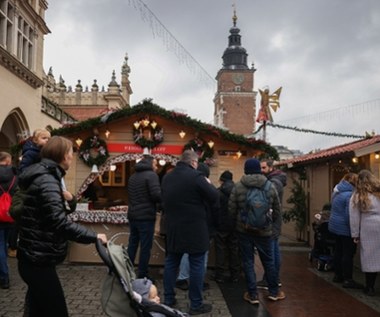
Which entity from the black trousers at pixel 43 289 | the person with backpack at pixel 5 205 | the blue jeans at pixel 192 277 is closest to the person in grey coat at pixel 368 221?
the blue jeans at pixel 192 277

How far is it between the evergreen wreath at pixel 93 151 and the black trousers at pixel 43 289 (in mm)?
5172

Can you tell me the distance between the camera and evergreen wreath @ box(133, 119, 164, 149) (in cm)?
798

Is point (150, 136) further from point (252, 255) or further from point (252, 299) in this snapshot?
point (252, 299)

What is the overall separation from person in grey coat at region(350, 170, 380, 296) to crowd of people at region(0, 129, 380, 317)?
13 mm

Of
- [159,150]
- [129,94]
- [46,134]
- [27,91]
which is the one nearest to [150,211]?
[46,134]

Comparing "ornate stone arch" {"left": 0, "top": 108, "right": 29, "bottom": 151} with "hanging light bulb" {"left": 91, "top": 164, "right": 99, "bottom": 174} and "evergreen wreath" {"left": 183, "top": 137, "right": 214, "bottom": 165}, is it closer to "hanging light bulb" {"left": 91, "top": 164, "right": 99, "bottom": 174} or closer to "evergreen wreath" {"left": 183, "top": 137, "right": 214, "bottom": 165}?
"hanging light bulb" {"left": 91, "top": 164, "right": 99, "bottom": 174}

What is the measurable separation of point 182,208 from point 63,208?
197 centimetres

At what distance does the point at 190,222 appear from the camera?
4.47 meters

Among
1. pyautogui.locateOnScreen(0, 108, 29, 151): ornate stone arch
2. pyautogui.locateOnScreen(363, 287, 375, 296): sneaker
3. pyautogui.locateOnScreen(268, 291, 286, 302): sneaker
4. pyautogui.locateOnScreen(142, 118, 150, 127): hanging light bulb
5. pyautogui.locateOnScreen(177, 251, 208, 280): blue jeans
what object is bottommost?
pyautogui.locateOnScreen(363, 287, 375, 296): sneaker

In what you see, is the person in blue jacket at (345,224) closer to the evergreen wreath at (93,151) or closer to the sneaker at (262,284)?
the sneaker at (262,284)

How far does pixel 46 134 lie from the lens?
4277mm

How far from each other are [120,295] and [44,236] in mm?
644

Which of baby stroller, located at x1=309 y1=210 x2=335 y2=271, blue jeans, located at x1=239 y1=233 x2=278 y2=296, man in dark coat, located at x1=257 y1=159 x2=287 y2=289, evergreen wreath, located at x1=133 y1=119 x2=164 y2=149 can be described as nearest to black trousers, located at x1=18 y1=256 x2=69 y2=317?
blue jeans, located at x1=239 y1=233 x2=278 y2=296

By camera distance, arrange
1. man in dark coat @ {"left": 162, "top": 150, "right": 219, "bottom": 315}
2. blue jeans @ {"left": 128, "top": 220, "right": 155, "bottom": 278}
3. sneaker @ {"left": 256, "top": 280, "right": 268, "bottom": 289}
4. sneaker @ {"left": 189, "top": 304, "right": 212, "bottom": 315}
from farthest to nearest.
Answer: sneaker @ {"left": 256, "top": 280, "right": 268, "bottom": 289}
blue jeans @ {"left": 128, "top": 220, "right": 155, "bottom": 278}
sneaker @ {"left": 189, "top": 304, "right": 212, "bottom": 315}
man in dark coat @ {"left": 162, "top": 150, "right": 219, "bottom": 315}
